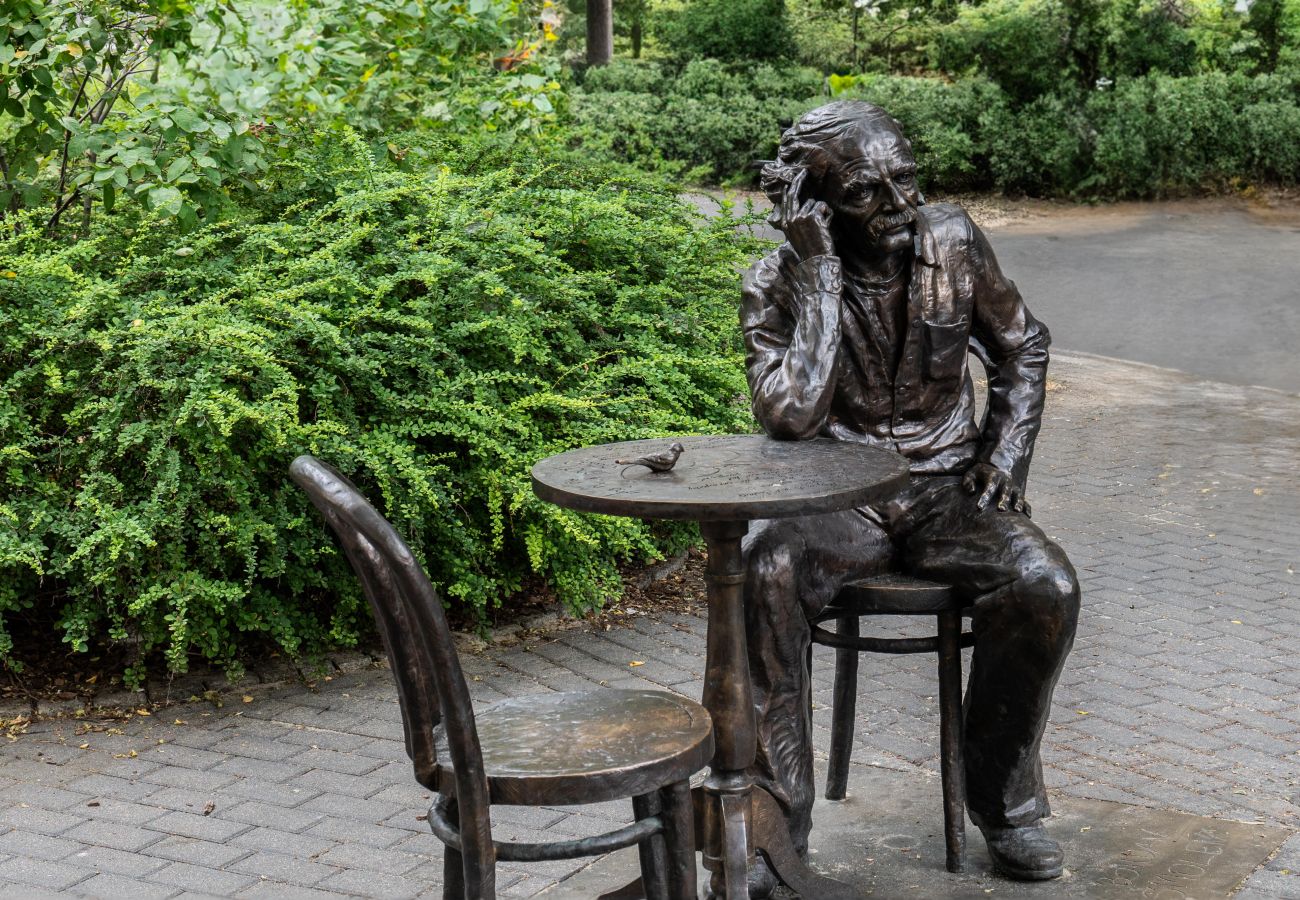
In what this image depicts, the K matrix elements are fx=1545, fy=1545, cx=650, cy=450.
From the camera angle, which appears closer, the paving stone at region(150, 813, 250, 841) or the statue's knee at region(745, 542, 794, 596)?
the statue's knee at region(745, 542, 794, 596)

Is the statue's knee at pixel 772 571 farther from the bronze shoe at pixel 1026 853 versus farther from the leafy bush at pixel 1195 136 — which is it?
the leafy bush at pixel 1195 136

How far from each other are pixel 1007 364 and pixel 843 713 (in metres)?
1.05

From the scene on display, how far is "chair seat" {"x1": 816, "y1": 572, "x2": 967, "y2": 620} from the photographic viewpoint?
3705 millimetres

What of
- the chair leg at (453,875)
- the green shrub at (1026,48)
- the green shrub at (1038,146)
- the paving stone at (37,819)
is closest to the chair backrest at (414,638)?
the chair leg at (453,875)

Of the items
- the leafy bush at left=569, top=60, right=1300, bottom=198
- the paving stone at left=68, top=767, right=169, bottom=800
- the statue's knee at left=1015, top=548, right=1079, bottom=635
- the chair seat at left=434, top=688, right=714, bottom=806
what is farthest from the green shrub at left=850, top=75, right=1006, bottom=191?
the chair seat at left=434, top=688, right=714, bottom=806

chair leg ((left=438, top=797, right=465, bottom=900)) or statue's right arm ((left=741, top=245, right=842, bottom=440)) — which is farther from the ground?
statue's right arm ((left=741, top=245, right=842, bottom=440))

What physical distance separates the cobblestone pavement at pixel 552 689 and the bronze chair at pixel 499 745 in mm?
932

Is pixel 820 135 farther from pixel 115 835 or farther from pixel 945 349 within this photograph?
pixel 115 835

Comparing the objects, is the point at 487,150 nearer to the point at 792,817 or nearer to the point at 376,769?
the point at 376,769

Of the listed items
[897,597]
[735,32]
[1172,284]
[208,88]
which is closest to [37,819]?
[897,597]

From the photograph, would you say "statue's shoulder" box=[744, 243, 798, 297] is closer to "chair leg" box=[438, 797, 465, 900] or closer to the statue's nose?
the statue's nose

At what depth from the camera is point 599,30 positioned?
67.2 feet

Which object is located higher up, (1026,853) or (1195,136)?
(1195,136)

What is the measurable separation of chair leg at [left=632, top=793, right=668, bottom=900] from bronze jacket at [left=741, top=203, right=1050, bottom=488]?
44.9 inches
